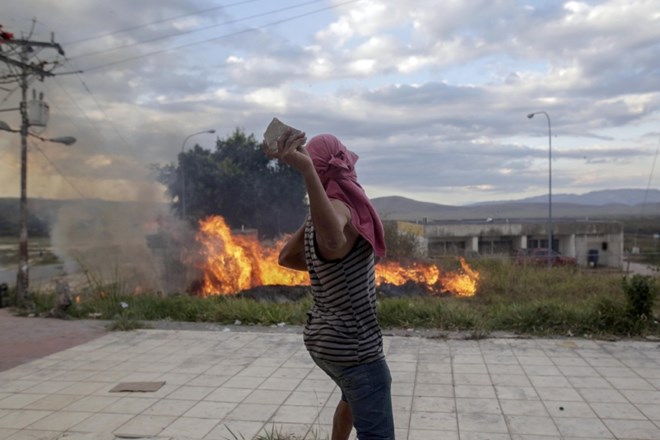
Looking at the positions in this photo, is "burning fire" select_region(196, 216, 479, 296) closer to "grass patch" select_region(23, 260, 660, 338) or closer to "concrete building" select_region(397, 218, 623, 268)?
"grass patch" select_region(23, 260, 660, 338)

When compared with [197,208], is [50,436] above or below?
below

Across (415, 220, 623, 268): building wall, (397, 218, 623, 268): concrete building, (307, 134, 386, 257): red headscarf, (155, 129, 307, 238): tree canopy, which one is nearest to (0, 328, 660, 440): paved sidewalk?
(307, 134, 386, 257): red headscarf

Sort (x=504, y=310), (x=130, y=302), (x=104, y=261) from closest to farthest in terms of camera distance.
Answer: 1. (x=504, y=310)
2. (x=130, y=302)
3. (x=104, y=261)

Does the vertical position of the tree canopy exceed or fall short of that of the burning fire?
it exceeds it

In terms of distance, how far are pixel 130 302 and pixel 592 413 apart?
7672mm

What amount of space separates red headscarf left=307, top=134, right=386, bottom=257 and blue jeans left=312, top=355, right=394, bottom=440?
483 millimetres

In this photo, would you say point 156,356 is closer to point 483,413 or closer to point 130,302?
point 130,302

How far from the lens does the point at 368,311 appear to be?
A: 223 cm

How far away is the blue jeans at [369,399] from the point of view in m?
2.16

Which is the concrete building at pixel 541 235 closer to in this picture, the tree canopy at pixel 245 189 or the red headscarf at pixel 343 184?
the tree canopy at pixel 245 189

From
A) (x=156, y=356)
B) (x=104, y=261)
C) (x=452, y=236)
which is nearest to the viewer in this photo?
(x=156, y=356)

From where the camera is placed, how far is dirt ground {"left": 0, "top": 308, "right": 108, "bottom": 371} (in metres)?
6.66

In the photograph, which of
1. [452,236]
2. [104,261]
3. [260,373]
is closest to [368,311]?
[260,373]

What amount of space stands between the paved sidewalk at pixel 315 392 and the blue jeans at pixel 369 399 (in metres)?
1.79
